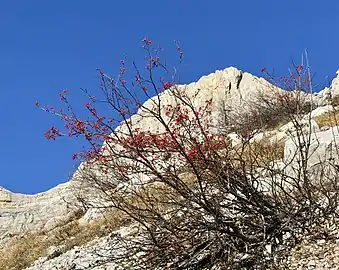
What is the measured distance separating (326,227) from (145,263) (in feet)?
7.69

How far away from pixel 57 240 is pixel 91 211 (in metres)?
1.44

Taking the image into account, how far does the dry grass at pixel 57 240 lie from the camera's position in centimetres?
1257

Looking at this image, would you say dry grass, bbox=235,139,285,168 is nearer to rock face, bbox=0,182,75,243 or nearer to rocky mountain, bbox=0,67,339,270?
rocky mountain, bbox=0,67,339,270

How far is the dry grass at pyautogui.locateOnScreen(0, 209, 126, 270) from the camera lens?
12.6 m

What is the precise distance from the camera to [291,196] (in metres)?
7.03

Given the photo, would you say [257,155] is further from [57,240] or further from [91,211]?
[91,211]

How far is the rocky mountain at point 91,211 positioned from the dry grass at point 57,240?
0.97 feet

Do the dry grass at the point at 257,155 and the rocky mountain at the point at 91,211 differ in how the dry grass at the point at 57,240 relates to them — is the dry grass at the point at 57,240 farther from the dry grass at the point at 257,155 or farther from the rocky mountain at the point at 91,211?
the dry grass at the point at 257,155

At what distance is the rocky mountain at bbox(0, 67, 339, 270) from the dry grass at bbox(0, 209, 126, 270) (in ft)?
0.97

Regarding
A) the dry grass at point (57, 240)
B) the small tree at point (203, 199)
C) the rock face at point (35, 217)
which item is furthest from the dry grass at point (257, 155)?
the rock face at point (35, 217)

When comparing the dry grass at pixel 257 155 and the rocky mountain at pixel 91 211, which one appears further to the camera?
the rocky mountain at pixel 91 211

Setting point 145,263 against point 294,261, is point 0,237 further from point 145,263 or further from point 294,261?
point 294,261

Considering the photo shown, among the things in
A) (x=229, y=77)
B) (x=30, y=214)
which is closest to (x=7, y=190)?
(x=30, y=214)

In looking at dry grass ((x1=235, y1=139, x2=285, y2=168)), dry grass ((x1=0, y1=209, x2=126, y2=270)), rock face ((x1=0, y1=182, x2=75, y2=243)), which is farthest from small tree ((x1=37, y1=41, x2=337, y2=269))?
rock face ((x1=0, y1=182, x2=75, y2=243))
